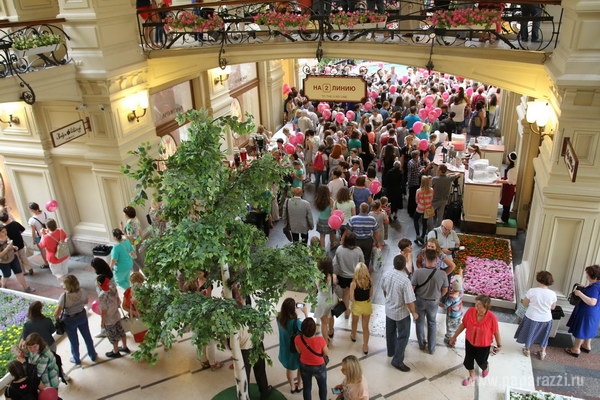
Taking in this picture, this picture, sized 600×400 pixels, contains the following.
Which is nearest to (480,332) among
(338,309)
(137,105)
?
(338,309)

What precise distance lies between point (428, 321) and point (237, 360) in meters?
2.52

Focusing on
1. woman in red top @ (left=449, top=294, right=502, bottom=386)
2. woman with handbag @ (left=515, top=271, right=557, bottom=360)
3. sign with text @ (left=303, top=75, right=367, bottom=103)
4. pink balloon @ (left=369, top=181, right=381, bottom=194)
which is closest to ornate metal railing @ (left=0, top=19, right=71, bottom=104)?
sign with text @ (left=303, top=75, right=367, bottom=103)

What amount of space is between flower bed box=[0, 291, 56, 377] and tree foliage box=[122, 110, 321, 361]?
10.2ft

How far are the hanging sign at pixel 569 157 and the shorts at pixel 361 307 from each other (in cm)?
281

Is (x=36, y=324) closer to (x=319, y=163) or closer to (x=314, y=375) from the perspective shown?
(x=314, y=375)

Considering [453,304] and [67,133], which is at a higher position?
[67,133]

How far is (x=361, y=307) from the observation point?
6.32 meters

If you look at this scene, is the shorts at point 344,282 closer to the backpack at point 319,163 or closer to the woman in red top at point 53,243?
the backpack at point 319,163

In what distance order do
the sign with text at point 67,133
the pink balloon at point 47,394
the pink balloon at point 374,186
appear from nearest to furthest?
1. the pink balloon at point 47,394
2. the sign with text at point 67,133
3. the pink balloon at point 374,186

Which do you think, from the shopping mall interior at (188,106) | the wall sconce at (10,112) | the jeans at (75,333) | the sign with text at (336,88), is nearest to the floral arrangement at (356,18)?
the shopping mall interior at (188,106)

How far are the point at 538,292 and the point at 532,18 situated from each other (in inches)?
137

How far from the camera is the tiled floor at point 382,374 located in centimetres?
608

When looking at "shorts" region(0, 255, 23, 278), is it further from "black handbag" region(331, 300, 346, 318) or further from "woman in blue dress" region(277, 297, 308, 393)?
"black handbag" region(331, 300, 346, 318)

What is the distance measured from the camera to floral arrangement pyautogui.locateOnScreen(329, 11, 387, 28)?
7.92 m
